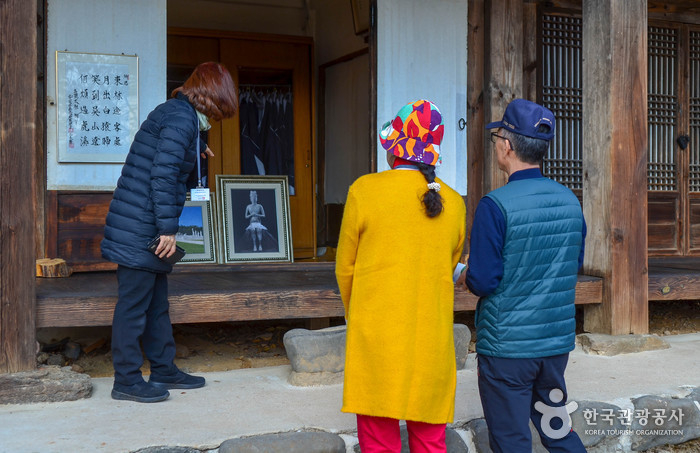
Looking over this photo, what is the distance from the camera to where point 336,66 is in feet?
29.0

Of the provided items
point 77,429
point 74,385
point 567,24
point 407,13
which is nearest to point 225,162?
point 407,13

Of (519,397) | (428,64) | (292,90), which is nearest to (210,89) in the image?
(519,397)

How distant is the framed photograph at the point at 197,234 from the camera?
6952mm

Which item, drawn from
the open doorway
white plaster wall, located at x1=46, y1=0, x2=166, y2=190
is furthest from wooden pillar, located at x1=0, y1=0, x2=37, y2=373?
the open doorway

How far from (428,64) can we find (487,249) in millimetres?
3982

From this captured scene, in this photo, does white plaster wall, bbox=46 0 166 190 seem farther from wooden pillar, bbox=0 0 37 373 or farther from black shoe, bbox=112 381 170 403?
black shoe, bbox=112 381 170 403

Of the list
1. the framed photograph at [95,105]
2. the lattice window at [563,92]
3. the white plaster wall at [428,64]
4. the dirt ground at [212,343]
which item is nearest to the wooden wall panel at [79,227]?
the framed photograph at [95,105]

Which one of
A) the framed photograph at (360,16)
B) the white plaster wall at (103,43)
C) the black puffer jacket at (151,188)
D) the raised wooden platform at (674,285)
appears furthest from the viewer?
the framed photograph at (360,16)

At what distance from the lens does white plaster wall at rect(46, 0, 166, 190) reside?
5.45 meters

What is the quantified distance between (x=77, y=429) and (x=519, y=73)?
185 inches

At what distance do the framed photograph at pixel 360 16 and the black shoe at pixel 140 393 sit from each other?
4.59 m

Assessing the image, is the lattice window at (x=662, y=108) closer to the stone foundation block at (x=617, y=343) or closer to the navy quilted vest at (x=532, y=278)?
the stone foundation block at (x=617, y=343)

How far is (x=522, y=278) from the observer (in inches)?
108

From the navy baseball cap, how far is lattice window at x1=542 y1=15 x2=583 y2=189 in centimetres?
442
